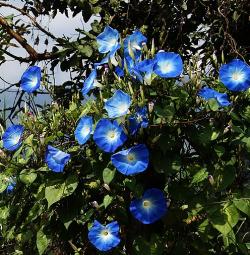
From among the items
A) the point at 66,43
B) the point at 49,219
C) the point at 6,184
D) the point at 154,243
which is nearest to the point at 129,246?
the point at 154,243

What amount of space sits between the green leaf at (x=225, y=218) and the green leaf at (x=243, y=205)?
0.06 ft

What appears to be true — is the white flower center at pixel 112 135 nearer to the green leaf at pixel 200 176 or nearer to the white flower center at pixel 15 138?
the green leaf at pixel 200 176

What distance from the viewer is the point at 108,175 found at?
2.35 meters

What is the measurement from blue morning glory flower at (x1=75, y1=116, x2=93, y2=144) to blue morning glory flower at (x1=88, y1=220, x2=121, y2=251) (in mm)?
298

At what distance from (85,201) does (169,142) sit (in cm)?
40

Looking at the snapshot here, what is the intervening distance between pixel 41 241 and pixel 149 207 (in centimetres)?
46

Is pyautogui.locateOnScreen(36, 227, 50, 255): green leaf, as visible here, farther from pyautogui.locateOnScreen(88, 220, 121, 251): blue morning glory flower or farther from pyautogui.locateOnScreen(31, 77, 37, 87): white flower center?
pyautogui.locateOnScreen(31, 77, 37, 87): white flower center

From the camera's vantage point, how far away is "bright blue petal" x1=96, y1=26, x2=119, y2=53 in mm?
2650

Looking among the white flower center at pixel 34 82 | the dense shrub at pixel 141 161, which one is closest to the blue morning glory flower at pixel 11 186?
the dense shrub at pixel 141 161

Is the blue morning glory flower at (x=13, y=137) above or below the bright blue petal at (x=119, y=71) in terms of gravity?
below

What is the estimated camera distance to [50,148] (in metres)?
2.46

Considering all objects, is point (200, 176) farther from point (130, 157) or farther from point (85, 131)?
point (85, 131)

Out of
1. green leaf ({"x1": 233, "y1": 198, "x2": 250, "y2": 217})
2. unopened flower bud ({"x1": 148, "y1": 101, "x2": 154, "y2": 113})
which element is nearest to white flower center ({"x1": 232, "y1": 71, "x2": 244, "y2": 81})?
unopened flower bud ({"x1": 148, "y1": 101, "x2": 154, "y2": 113})

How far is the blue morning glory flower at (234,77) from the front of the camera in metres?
2.39
